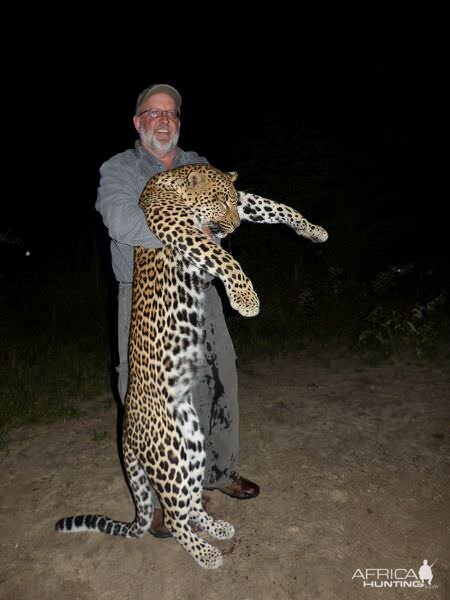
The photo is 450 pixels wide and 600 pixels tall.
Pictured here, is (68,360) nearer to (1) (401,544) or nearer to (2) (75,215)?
(1) (401,544)

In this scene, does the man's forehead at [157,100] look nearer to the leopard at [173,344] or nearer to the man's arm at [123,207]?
the man's arm at [123,207]

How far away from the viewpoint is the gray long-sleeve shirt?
7.54 feet

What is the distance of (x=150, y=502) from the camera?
9.00 ft

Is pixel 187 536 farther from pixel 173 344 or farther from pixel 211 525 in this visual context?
pixel 173 344

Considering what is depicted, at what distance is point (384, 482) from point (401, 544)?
65 cm

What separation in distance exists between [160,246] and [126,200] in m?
0.32

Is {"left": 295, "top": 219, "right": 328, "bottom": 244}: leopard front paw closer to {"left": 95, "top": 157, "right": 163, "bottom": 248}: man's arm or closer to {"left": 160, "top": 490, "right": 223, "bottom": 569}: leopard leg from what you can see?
{"left": 95, "top": 157, "right": 163, "bottom": 248}: man's arm

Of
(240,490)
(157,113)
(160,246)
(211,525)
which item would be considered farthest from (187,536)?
(157,113)

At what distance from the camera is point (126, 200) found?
7.93 feet

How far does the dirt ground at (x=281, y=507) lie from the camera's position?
257cm

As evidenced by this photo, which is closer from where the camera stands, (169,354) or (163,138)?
(169,354)

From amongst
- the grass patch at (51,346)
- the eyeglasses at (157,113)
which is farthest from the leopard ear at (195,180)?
the grass patch at (51,346)

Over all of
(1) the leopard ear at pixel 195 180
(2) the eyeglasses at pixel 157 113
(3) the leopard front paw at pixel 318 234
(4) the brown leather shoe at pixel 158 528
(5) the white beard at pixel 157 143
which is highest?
(2) the eyeglasses at pixel 157 113

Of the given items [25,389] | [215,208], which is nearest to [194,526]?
[215,208]
